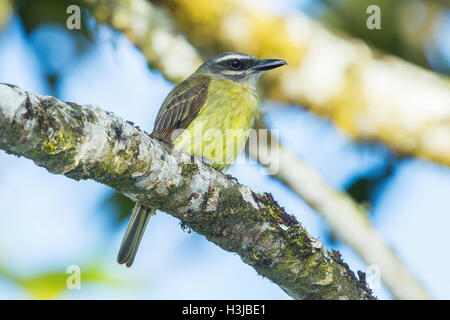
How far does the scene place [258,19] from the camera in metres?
5.69

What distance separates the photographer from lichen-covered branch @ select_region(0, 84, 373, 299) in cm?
257

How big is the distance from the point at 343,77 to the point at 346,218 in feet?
4.79

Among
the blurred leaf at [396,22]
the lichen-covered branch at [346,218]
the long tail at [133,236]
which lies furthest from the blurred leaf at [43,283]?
the blurred leaf at [396,22]

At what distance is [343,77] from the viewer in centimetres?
561

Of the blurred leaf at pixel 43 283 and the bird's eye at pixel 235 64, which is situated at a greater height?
the bird's eye at pixel 235 64

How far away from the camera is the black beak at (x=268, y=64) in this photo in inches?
206

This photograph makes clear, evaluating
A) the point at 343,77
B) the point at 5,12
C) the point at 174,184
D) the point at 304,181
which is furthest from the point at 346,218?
the point at 5,12

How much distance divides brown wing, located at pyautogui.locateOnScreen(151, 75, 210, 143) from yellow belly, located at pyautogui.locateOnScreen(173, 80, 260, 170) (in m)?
0.06

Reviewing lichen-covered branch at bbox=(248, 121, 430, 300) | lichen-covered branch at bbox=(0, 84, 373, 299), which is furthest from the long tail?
lichen-covered branch at bbox=(248, 121, 430, 300)

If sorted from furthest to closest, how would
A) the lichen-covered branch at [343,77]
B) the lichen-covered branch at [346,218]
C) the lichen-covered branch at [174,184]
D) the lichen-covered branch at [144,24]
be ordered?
the lichen-covered branch at [343,77] → the lichen-covered branch at [144,24] → the lichen-covered branch at [346,218] → the lichen-covered branch at [174,184]

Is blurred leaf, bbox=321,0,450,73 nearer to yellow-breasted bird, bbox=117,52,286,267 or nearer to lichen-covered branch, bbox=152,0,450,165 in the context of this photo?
lichen-covered branch, bbox=152,0,450,165

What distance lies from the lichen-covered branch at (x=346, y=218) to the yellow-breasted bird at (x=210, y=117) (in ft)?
2.11

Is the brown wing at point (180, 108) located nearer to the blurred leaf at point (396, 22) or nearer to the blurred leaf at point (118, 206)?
the blurred leaf at point (118, 206)

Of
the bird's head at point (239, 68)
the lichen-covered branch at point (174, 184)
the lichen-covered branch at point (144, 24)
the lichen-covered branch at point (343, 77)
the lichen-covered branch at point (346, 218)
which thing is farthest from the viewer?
the bird's head at point (239, 68)
